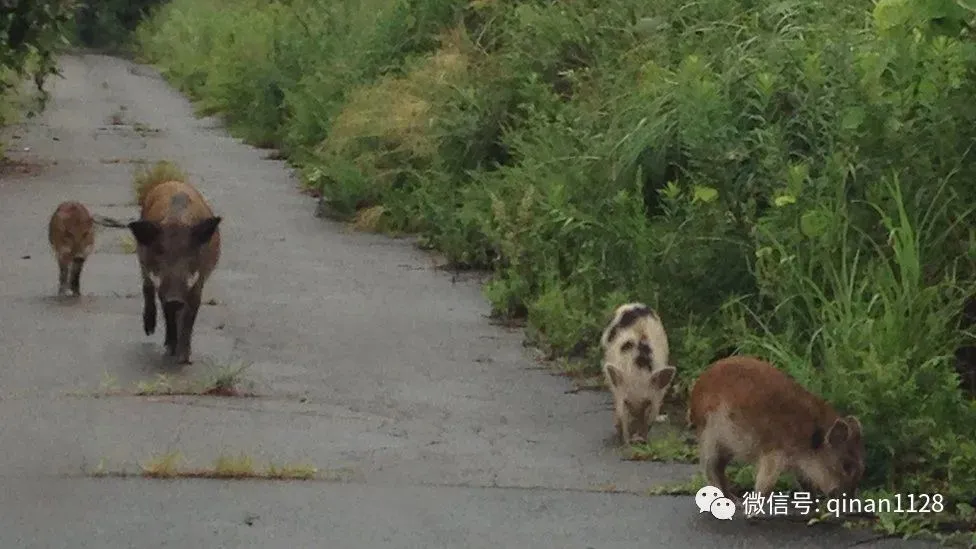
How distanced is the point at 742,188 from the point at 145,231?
387 cm

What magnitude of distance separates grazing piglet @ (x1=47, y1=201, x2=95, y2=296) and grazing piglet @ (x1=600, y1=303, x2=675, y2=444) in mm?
5650

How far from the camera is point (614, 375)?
9.52 m

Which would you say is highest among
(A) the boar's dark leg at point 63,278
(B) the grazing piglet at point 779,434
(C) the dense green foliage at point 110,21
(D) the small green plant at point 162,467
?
(B) the grazing piglet at point 779,434

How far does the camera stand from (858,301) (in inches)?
366

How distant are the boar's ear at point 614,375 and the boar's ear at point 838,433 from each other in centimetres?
197

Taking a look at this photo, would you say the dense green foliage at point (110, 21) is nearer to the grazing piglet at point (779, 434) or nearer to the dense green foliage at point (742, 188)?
the dense green foliage at point (742, 188)

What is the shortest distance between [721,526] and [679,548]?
351 mm

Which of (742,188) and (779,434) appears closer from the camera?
(779,434)

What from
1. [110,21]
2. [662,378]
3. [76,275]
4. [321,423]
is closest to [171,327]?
[321,423]

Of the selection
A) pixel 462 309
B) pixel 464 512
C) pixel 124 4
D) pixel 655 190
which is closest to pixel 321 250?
pixel 462 309

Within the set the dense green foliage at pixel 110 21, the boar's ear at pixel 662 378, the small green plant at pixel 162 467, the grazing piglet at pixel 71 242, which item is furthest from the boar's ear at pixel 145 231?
the dense green foliage at pixel 110 21

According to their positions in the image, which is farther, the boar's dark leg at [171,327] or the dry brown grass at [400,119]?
the dry brown grass at [400,119]

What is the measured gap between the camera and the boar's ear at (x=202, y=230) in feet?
38.3

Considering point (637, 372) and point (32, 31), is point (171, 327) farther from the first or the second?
point (32, 31)
